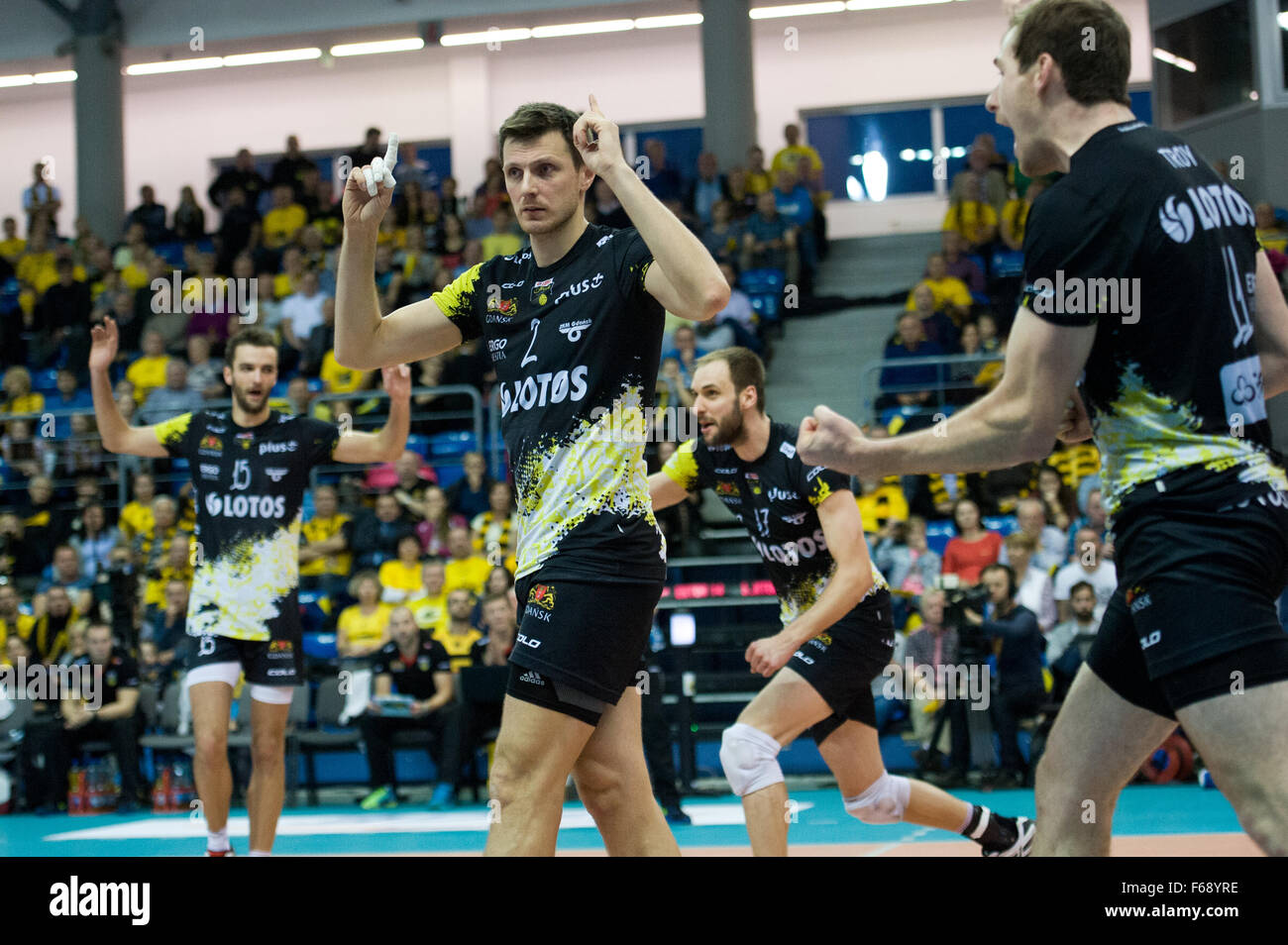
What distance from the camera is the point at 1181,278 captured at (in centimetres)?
288

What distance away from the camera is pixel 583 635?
357cm

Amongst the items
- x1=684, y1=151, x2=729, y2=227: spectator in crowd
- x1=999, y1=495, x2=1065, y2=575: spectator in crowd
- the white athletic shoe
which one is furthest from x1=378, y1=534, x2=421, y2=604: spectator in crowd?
the white athletic shoe

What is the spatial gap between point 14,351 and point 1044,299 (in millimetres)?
18094

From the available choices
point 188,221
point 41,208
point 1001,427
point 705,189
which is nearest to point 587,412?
point 1001,427

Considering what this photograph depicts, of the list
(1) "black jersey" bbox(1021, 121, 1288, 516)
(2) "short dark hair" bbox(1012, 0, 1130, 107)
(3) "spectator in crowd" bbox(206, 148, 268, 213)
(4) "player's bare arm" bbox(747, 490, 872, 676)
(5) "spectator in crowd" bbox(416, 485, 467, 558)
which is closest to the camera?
(1) "black jersey" bbox(1021, 121, 1288, 516)

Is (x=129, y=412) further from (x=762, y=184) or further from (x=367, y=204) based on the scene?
(x=367, y=204)

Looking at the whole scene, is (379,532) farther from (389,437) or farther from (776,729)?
(776,729)

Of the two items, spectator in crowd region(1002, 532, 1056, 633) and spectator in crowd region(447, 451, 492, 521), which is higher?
spectator in crowd region(447, 451, 492, 521)

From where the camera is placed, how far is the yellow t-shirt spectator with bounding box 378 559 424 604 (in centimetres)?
1252

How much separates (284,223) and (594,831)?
1263cm

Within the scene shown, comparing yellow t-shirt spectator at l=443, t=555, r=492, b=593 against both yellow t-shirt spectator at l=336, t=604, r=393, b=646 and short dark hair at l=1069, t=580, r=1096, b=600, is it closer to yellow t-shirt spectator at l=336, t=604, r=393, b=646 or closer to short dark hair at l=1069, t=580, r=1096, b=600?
yellow t-shirt spectator at l=336, t=604, r=393, b=646

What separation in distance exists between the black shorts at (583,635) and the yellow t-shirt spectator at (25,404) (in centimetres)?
1403

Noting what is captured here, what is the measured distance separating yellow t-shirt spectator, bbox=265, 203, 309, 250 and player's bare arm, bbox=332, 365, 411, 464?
13140 mm

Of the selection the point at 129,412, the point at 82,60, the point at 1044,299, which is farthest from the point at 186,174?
the point at 1044,299
